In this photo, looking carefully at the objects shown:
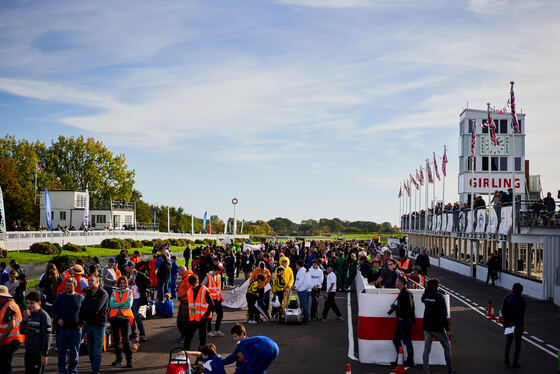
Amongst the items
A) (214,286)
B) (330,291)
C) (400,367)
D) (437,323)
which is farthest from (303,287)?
(437,323)

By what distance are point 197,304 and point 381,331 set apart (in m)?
3.97

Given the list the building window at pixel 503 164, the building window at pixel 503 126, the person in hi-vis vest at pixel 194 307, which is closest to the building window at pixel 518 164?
the building window at pixel 503 164

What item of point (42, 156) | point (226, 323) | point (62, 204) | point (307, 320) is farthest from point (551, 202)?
point (42, 156)

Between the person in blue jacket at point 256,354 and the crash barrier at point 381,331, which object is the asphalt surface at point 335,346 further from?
the person in blue jacket at point 256,354

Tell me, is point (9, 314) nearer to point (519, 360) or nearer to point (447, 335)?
point (447, 335)

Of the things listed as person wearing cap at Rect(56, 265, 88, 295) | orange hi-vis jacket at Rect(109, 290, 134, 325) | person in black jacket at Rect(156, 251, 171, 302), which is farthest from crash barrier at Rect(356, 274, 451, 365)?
person in black jacket at Rect(156, 251, 171, 302)

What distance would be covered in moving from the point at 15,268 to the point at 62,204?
63385 mm

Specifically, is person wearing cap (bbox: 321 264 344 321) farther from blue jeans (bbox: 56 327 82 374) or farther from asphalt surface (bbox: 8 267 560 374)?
blue jeans (bbox: 56 327 82 374)

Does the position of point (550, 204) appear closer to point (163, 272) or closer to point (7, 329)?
point (163, 272)

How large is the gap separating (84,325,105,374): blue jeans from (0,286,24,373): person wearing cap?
1.42m

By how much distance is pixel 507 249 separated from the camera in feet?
112

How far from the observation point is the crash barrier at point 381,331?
12.2 m

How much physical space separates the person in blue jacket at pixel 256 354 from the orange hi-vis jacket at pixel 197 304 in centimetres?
445

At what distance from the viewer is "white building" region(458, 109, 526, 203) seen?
57.8 meters
